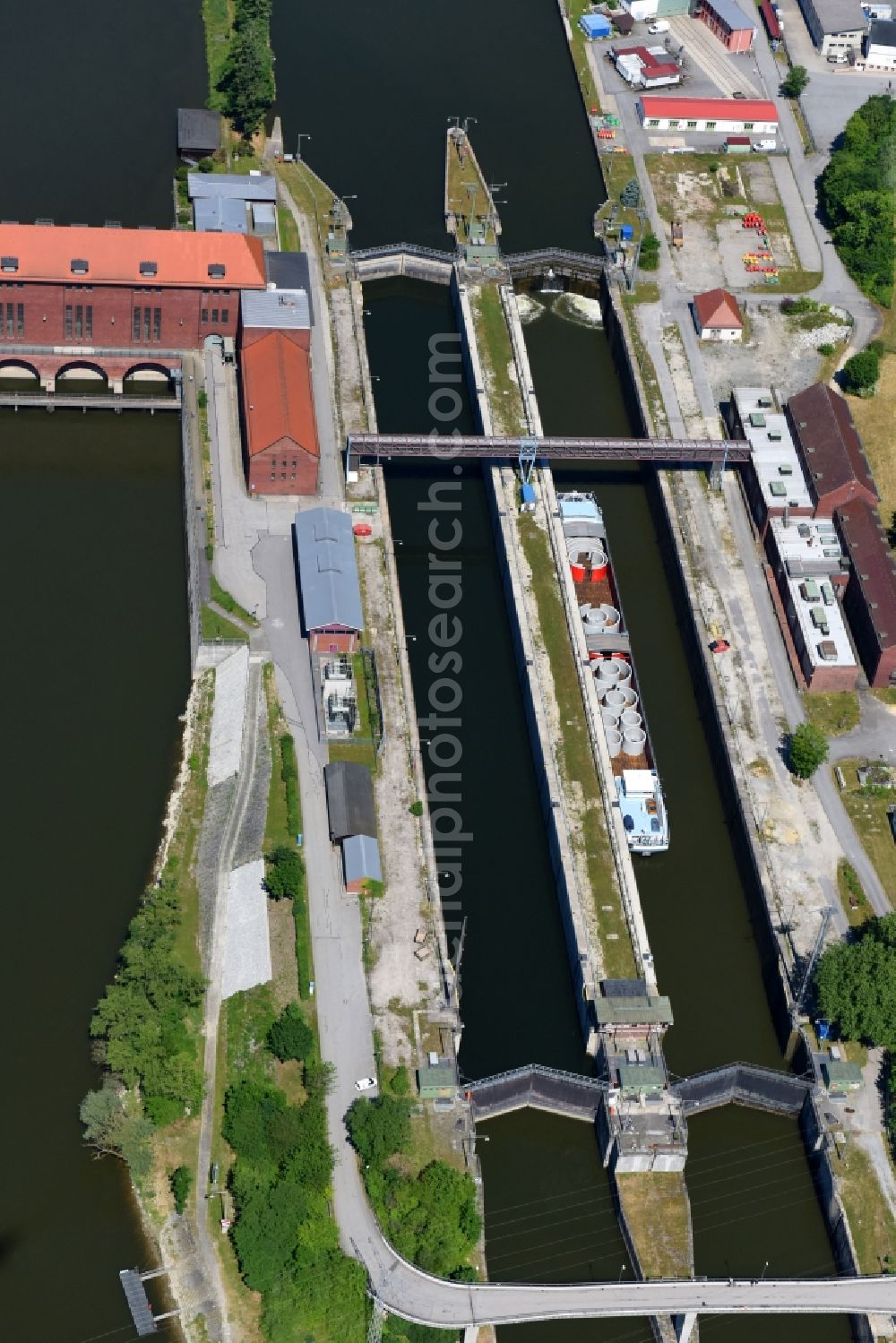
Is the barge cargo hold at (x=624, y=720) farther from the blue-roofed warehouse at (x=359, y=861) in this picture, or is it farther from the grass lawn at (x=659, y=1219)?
the grass lawn at (x=659, y=1219)

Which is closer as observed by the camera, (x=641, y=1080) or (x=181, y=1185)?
(x=181, y=1185)

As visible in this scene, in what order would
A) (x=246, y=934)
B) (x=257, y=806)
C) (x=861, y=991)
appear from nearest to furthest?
(x=861, y=991), (x=246, y=934), (x=257, y=806)

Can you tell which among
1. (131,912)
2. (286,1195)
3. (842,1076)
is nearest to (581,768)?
(842,1076)

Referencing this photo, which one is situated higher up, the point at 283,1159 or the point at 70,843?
the point at 70,843

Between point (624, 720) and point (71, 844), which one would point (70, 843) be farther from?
point (624, 720)

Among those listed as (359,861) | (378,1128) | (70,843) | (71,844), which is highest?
(70,843)

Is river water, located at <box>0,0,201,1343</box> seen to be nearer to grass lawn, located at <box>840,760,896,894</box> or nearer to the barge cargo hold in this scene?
the barge cargo hold

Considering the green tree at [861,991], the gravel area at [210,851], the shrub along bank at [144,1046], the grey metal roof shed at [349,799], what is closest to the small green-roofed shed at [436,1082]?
the shrub along bank at [144,1046]

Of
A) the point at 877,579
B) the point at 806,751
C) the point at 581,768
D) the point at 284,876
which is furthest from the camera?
the point at 877,579
